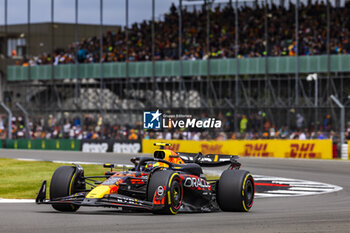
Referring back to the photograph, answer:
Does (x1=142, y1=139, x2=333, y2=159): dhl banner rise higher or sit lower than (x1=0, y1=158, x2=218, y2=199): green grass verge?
lower

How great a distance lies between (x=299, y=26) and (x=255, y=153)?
1056 centimetres

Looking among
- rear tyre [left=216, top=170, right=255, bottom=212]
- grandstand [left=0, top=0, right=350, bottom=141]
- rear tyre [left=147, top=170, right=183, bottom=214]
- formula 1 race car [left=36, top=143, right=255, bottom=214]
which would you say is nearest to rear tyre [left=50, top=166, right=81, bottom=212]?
formula 1 race car [left=36, top=143, right=255, bottom=214]

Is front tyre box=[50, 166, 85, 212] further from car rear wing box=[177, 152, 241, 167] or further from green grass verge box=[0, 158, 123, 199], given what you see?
green grass verge box=[0, 158, 123, 199]

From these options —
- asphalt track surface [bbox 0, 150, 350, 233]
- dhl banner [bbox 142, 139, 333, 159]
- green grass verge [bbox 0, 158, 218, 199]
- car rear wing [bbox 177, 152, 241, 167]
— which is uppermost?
car rear wing [bbox 177, 152, 241, 167]

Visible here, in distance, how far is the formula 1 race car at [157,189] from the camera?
1188 centimetres

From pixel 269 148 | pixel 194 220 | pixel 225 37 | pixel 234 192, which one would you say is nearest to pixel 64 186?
pixel 194 220

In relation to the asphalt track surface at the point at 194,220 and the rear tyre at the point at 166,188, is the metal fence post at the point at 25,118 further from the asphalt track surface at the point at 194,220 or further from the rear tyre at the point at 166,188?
the rear tyre at the point at 166,188

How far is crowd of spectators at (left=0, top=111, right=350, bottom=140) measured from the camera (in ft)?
124

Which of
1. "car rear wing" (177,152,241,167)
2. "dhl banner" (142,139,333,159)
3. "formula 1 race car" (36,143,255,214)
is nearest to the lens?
"formula 1 race car" (36,143,255,214)

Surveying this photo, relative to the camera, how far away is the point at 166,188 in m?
11.9

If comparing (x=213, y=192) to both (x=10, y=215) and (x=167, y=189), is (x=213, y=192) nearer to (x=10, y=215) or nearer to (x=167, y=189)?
(x=167, y=189)

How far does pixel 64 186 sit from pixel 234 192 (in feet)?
10.2

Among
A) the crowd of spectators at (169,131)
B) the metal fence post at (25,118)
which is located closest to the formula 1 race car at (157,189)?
the crowd of spectators at (169,131)

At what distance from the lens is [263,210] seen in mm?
13812
